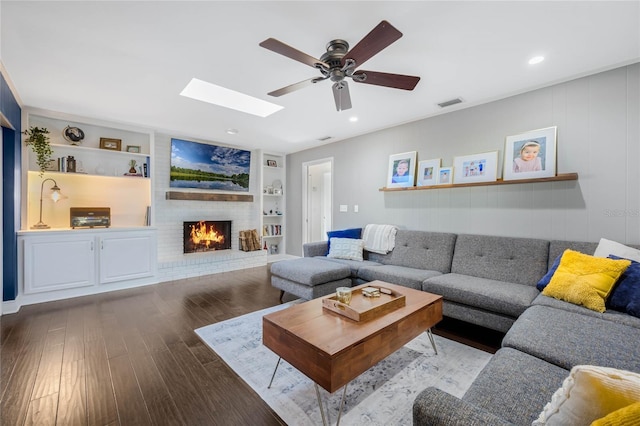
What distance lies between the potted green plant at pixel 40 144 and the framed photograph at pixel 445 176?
5.08m

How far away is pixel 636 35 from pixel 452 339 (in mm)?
2789

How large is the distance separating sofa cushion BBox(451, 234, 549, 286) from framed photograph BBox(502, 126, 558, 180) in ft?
2.32

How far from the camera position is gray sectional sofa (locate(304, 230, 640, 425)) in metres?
1.00

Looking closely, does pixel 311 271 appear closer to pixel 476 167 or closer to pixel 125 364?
pixel 125 364

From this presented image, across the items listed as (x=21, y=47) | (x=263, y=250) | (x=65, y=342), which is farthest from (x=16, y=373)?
(x=263, y=250)

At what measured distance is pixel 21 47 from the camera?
86.4 inches

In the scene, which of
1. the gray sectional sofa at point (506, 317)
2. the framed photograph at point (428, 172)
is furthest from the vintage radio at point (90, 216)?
the framed photograph at point (428, 172)

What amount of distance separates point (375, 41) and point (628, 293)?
7.86ft

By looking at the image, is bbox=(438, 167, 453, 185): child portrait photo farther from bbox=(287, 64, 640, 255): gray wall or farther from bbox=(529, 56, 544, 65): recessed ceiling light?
bbox=(529, 56, 544, 65): recessed ceiling light

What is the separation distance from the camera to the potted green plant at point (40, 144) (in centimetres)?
342

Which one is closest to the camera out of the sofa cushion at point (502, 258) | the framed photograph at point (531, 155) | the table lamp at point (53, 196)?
the sofa cushion at point (502, 258)

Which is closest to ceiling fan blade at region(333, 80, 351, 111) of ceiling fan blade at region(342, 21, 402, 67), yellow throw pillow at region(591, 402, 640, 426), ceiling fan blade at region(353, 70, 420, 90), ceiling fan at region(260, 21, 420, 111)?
ceiling fan at region(260, 21, 420, 111)

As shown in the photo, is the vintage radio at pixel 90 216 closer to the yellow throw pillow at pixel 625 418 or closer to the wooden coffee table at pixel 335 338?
the wooden coffee table at pixel 335 338

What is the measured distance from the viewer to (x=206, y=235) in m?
5.19
